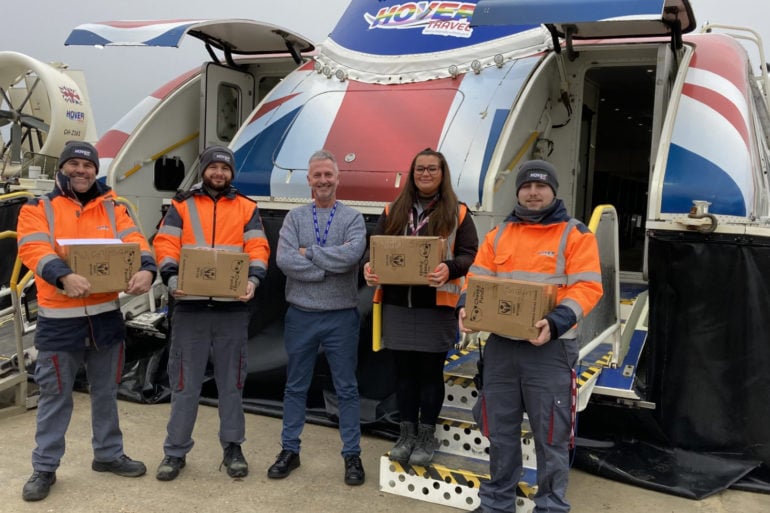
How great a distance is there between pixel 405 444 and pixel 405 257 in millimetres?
1025

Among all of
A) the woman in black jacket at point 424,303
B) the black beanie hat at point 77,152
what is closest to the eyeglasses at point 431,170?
the woman in black jacket at point 424,303

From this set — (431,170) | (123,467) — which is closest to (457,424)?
(431,170)

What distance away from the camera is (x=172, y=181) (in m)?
6.74

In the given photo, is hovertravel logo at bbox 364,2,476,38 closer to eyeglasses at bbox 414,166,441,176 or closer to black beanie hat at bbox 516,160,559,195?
eyeglasses at bbox 414,166,441,176

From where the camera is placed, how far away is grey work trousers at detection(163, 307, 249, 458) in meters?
3.79

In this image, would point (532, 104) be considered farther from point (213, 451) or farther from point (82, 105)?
point (82, 105)

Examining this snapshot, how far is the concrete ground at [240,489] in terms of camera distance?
3.56m

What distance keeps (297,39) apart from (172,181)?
177 centimetres

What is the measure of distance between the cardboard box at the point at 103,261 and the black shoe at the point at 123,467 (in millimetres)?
1002

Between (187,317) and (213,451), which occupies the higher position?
(187,317)

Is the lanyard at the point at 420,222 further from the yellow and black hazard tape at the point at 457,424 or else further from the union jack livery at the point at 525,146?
the yellow and black hazard tape at the point at 457,424

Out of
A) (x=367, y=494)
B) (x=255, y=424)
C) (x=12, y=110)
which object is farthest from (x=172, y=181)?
(x=12, y=110)

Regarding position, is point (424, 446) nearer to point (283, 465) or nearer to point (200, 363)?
point (283, 465)

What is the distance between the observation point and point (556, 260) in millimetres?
3096
